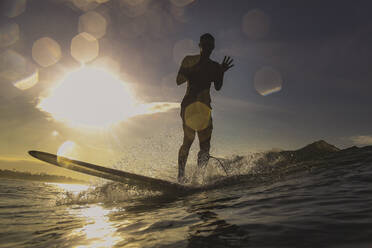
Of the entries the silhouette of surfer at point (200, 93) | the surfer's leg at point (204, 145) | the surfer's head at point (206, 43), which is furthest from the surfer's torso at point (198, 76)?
the surfer's leg at point (204, 145)

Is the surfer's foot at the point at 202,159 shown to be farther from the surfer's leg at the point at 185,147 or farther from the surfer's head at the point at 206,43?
the surfer's head at the point at 206,43

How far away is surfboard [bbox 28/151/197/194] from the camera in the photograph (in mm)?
4336

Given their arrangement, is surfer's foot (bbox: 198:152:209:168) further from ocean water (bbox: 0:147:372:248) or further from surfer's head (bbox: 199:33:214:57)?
surfer's head (bbox: 199:33:214:57)

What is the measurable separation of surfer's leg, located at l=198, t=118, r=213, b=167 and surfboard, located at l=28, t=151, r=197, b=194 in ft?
3.49

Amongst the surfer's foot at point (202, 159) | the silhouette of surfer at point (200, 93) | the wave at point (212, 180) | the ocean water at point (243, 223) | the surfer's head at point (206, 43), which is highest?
the surfer's head at point (206, 43)

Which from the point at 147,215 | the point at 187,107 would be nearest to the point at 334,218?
the point at 147,215

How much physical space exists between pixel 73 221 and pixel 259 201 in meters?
2.37

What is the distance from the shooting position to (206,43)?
5.68 meters

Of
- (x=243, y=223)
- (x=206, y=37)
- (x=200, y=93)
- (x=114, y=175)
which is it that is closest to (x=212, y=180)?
(x=200, y=93)

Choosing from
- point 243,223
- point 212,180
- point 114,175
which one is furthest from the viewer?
point 212,180

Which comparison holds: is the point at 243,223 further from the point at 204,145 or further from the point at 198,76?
the point at 198,76

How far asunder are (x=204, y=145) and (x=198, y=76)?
160 centimetres

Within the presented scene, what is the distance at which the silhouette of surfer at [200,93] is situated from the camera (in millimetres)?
5734

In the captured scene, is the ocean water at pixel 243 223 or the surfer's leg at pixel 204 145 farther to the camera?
the surfer's leg at pixel 204 145
